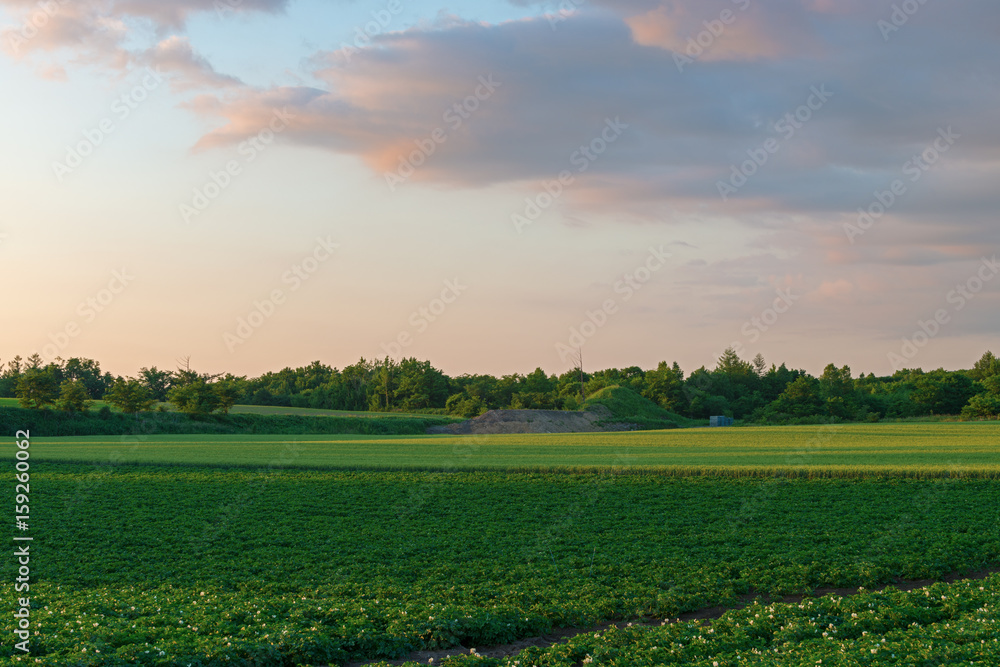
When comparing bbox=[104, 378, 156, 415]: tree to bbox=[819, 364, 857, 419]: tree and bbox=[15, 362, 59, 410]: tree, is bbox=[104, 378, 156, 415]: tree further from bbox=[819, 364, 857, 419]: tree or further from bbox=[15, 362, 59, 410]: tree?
bbox=[819, 364, 857, 419]: tree

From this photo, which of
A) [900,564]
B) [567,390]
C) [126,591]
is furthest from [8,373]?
[900,564]

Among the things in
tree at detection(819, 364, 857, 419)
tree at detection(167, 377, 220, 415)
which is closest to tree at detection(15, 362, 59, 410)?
tree at detection(167, 377, 220, 415)

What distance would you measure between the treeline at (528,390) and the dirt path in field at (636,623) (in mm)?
75328

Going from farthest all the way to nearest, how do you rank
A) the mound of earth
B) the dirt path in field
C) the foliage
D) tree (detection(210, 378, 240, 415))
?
the mound of earth, tree (detection(210, 378, 240, 415)), the foliage, the dirt path in field

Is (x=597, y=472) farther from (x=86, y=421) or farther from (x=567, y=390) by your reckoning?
(x=567, y=390)

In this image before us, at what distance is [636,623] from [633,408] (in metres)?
91.1

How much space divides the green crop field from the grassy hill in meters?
61.5

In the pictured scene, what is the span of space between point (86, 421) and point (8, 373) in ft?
205

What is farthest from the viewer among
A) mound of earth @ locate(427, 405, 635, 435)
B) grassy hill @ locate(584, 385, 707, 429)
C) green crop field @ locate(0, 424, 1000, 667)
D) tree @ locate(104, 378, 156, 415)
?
grassy hill @ locate(584, 385, 707, 429)

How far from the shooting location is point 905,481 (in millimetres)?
27797

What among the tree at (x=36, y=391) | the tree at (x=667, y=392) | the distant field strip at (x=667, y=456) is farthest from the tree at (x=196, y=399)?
the tree at (x=667, y=392)

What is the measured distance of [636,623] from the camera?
13.7m

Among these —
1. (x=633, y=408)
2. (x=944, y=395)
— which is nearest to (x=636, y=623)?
(x=633, y=408)

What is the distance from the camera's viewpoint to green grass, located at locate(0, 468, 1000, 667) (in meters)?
11.9
